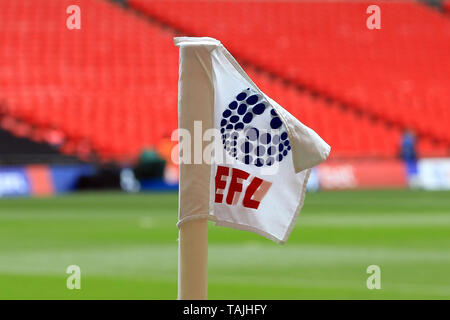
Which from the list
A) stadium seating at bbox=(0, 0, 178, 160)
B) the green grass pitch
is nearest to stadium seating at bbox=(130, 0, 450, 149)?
stadium seating at bbox=(0, 0, 178, 160)

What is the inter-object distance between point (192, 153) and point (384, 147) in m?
32.3

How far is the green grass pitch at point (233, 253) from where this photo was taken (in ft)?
34.1

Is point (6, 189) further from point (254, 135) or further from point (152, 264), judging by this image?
point (254, 135)

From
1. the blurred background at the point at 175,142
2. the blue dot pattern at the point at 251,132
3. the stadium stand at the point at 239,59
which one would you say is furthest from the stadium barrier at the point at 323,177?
the blue dot pattern at the point at 251,132

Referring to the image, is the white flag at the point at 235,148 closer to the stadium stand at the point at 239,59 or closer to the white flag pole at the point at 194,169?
the white flag pole at the point at 194,169

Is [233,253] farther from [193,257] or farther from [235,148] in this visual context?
[193,257]

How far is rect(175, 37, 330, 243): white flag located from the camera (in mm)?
5539

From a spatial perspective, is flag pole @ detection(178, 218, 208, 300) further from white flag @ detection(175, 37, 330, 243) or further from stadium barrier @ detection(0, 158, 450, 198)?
stadium barrier @ detection(0, 158, 450, 198)

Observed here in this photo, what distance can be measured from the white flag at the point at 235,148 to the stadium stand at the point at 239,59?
2551 cm

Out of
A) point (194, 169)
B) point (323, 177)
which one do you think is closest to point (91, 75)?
point (323, 177)

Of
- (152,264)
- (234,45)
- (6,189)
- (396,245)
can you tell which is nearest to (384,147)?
(234,45)

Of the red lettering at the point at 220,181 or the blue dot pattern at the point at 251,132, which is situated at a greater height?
the blue dot pattern at the point at 251,132

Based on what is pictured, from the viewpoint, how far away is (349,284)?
10.8 m

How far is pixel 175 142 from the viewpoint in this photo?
33.7 m
